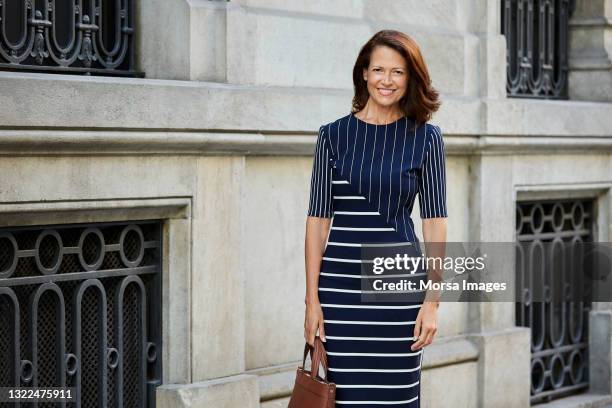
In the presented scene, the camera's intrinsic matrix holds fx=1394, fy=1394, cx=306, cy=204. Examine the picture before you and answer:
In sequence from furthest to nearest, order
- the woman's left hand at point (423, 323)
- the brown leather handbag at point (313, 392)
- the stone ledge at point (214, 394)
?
the stone ledge at point (214, 394) < the woman's left hand at point (423, 323) < the brown leather handbag at point (313, 392)

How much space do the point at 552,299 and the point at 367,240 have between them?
4.73 metres

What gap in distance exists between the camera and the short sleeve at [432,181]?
569cm

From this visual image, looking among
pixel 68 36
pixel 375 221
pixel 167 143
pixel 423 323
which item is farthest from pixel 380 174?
pixel 68 36

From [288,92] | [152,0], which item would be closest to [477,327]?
[288,92]

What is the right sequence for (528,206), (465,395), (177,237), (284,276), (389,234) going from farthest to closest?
1. (528,206)
2. (465,395)
3. (284,276)
4. (177,237)
5. (389,234)

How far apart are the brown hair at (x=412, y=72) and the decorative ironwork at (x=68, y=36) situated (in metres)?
1.71

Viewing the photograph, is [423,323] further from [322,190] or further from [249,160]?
[249,160]

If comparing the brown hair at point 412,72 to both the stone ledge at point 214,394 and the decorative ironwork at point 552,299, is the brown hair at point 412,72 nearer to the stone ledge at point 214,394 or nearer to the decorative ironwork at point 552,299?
the stone ledge at point 214,394

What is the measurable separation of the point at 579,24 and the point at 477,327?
9.34 feet

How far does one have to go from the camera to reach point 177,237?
6.99 m

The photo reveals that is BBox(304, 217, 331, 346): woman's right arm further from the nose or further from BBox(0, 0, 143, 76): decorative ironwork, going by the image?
BBox(0, 0, 143, 76): decorative ironwork

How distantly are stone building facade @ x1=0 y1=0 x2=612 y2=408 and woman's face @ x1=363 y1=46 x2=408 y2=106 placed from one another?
1.36m

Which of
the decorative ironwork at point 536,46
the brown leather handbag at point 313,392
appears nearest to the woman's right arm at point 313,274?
the brown leather handbag at point 313,392

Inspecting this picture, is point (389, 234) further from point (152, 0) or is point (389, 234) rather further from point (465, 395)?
point (465, 395)
